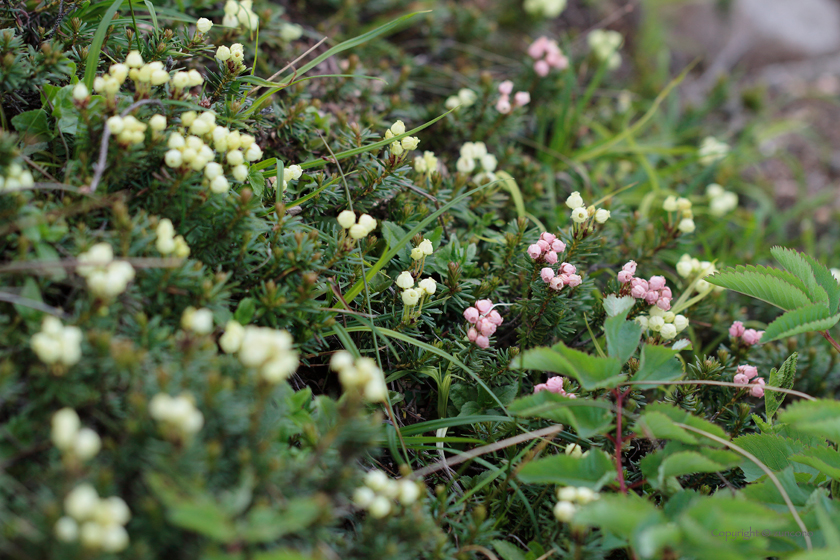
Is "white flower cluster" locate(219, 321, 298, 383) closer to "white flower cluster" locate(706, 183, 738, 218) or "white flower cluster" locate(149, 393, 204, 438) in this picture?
"white flower cluster" locate(149, 393, 204, 438)

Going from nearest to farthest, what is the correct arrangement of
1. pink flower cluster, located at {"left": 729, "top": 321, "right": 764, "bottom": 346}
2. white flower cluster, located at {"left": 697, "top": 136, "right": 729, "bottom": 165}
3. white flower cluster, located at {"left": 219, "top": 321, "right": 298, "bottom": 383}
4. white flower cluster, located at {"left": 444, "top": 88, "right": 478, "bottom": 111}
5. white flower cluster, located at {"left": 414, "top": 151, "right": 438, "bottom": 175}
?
white flower cluster, located at {"left": 219, "top": 321, "right": 298, "bottom": 383} → pink flower cluster, located at {"left": 729, "top": 321, "right": 764, "bottom": 346} → white flower cluster, located at {"left": 414, "top": 151, "right": 438, "bottom": 175} → white flower cluster, located at {"left": 444, "top": 88, "right": 478, "bottom": 111} → white flower cluster, located at {"left": 697, "top": 136, "right": 729, "bottom": 165}

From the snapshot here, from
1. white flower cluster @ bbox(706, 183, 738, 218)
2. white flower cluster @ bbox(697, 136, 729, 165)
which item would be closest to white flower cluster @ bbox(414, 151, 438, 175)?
white flower cluster @ bbox(706, 183, 738, 218)

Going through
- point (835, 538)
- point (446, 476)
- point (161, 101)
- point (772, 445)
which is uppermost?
point (161, 101)

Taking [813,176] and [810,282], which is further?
[813,176]

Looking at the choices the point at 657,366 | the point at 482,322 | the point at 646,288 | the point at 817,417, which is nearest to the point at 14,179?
the point at 482,322

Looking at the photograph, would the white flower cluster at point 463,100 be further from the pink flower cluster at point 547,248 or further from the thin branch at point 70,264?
the thin branch at point 70,264

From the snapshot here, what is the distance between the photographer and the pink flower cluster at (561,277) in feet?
5.86

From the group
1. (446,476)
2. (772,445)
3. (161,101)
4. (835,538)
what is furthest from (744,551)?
(161,101)

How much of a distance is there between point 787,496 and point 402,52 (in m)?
2.64

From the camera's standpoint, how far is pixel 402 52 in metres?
3.07

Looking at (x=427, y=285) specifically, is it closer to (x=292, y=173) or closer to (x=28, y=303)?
(x=292, y=173)

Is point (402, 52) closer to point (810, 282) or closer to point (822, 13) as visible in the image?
point (810, 282)

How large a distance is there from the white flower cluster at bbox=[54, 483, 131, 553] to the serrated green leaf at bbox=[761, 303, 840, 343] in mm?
1617

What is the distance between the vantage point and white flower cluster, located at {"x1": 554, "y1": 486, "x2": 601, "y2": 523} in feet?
4.43
